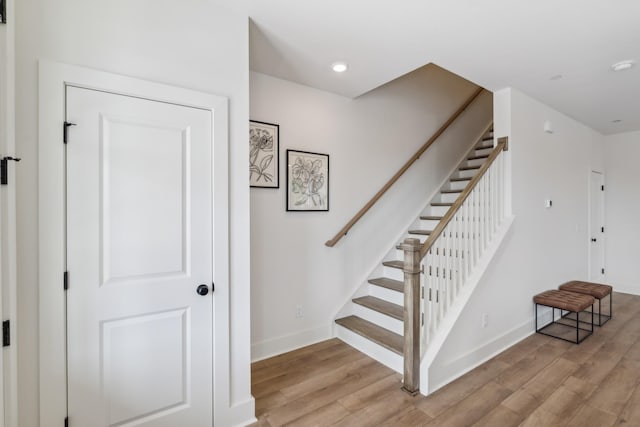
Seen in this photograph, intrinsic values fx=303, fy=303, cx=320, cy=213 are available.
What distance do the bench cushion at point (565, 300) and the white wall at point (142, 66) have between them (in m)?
3.23

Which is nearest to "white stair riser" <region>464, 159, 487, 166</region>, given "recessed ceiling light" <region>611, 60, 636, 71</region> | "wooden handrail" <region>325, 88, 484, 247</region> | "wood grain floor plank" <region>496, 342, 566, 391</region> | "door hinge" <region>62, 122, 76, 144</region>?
"wooden handrail" <region>325, 88, 484, 247</region>

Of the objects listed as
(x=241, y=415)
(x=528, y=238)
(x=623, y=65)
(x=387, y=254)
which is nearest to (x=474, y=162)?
(x=528, y=238)

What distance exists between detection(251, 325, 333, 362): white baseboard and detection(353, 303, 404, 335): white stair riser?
0.36m

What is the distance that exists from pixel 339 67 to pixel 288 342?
2577 mm

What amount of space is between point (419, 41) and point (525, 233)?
2.36 metres

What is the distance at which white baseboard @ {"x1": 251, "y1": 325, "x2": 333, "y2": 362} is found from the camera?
109 inches

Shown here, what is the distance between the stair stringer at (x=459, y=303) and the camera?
89.4 inches

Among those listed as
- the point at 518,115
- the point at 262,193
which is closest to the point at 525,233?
the point at 518,115

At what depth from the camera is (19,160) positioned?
131 cm

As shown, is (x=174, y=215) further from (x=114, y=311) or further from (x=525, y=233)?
(x=525, y=233)

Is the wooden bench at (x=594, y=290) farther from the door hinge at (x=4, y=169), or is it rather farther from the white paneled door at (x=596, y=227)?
the door hinge at (x=4, y=169)

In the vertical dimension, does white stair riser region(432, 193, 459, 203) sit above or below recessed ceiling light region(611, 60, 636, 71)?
below

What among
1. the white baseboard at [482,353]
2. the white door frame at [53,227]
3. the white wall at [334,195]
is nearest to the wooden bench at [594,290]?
the white baseboard at [482,353]

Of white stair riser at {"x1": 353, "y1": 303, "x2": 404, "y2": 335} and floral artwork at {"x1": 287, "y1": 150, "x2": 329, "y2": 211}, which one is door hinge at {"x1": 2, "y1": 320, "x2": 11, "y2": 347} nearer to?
floral artwork at {"x1": 287, "y1": 150, "x2": 329, "y2": 211}
